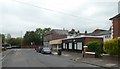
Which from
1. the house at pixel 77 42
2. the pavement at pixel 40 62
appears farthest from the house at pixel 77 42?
the pavement at pixel 40 62

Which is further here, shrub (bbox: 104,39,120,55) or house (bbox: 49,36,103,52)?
house (bbox: 49,36,103,52)

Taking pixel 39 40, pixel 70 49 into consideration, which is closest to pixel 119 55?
pixel 70 49

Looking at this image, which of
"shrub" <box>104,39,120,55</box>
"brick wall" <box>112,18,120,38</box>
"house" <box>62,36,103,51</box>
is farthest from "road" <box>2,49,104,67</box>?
"house" <box>62,36,103,51</box>

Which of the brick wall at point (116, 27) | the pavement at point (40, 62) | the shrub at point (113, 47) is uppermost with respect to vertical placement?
the brick wall at point (116, 27)

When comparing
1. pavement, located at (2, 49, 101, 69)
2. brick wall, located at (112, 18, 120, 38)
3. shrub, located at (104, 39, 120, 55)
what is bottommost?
pavement, located at (2, 49, 101, 69)

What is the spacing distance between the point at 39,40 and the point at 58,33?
27.8 m

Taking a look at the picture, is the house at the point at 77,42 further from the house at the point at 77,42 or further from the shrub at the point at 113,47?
the shrub at the point at 113,47

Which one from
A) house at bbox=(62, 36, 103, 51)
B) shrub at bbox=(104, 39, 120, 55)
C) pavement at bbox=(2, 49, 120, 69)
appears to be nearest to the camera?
pavement at bbox=(2, 49, 120, 69)

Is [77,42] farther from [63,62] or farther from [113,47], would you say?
[113,47]

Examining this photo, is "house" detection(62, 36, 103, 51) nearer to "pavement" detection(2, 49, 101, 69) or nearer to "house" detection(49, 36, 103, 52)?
"house" detection(49, 36, 103, 52)

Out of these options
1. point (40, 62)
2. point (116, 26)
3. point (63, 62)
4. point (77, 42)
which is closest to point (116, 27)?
point (116, 26)

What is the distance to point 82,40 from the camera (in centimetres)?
5097

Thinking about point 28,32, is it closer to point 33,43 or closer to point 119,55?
point 33,43

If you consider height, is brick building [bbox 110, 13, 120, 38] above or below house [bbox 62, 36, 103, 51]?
above
